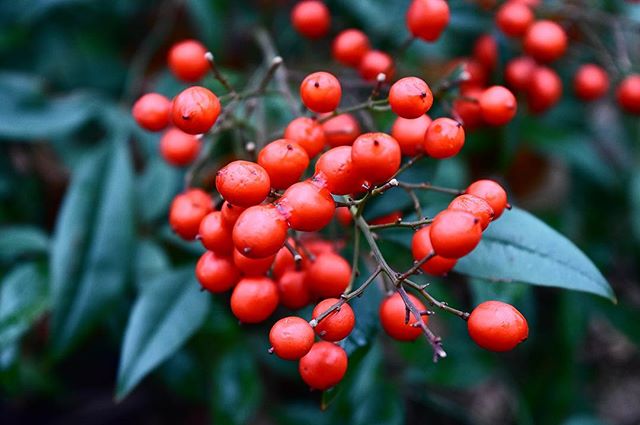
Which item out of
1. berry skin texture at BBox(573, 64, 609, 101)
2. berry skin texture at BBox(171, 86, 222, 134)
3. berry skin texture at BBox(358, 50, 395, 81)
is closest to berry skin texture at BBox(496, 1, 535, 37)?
berry skin texture at BBox(573, 64, 609, 101)

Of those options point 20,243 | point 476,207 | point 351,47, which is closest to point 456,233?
point 476,207

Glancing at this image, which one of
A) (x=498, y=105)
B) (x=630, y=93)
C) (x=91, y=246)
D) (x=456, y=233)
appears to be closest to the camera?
(x=456, y=233)

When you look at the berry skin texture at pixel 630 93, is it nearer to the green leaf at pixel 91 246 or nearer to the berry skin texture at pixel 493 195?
the berry skin texture at pixel 493 195

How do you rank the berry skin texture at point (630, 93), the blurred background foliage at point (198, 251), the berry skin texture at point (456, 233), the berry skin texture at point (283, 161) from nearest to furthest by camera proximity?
the berry skin texture at point (456, 233), the berry skin texture at point (283, 161), the blurred background foliage at point (198, 251), the berry skin texture at point (630, 93)

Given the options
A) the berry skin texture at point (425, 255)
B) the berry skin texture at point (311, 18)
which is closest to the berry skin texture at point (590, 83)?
the berry skin texture at point (311, 18)

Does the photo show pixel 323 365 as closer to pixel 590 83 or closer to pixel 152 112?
pixel 152 112

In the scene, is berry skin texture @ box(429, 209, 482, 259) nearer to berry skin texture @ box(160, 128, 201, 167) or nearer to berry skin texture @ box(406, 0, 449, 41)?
berry skin texture @ box(406, 0, 449, 41)

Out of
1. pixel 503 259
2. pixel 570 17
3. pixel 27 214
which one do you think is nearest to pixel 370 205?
pixel 503 259
